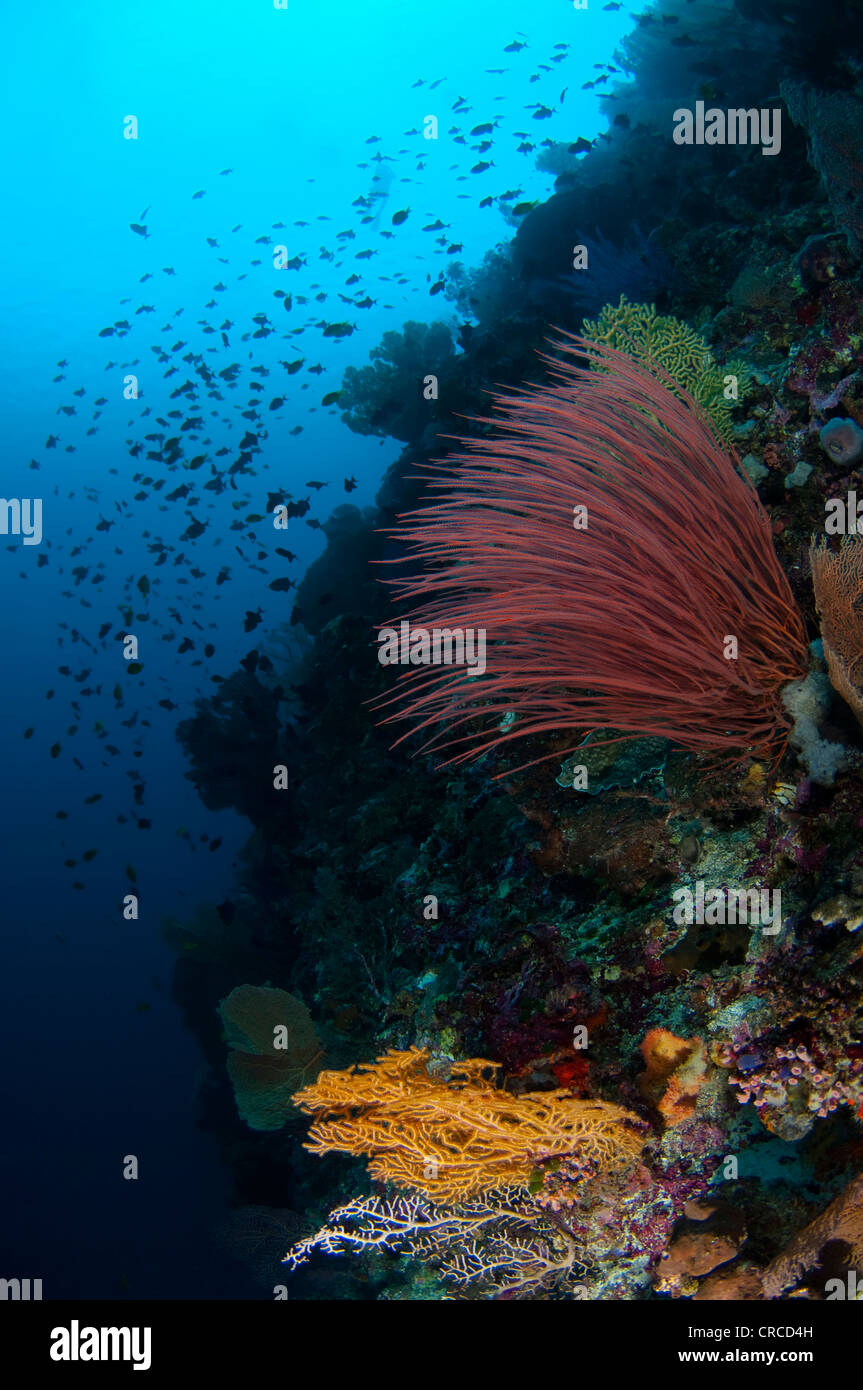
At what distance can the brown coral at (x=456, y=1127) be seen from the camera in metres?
2.42

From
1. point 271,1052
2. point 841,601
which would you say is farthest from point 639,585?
point 271,1052

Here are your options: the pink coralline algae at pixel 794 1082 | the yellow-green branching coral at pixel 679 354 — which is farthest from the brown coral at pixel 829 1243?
the yellow-green branching coral at pixel 679 354

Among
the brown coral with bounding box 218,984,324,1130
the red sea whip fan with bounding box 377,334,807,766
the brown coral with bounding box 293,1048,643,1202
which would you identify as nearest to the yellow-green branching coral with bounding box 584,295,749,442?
the red sea whip fan with bounding box 377,334,807,766

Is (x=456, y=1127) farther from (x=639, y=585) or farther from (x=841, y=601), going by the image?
(x=841, y=601)

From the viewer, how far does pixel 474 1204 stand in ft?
9.18

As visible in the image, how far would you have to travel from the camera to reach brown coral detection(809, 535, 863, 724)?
231cm

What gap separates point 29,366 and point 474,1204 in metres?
82.0

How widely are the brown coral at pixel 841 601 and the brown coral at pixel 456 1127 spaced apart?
1.73 metres

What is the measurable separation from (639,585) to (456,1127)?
84.9 inches

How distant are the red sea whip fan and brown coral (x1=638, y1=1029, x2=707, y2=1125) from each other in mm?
1054

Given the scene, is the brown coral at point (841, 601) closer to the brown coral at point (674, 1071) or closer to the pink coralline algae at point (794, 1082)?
the pink coralline algae at point (794, 1082)

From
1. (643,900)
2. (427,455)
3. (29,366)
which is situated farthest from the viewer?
(29,366)

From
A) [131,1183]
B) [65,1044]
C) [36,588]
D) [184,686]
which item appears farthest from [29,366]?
[131,1183]

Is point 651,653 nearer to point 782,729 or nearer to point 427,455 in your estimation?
point 782,729
